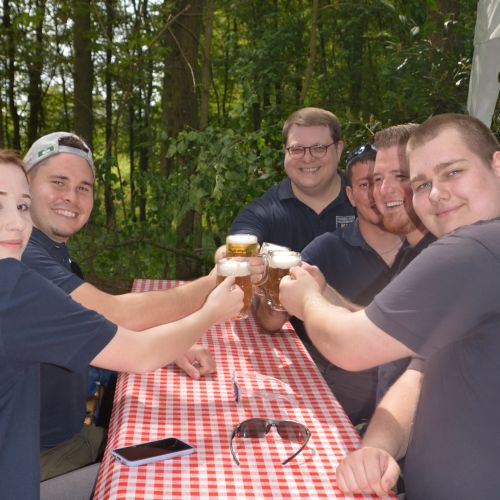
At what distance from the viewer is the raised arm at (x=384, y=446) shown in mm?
1275

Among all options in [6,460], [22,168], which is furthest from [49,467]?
[22,168]

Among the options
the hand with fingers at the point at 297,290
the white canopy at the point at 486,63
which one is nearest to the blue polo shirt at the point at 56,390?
the hand with fingers at the point at 297,290

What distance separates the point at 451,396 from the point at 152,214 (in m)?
4.83

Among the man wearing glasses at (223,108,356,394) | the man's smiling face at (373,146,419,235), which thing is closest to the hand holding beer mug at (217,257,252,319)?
the man's smiling face at (373,146,419,235)

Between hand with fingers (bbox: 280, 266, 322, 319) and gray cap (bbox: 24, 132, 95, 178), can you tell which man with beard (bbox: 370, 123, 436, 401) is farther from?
gray cap (bbox: 24, 132, 95, 178)

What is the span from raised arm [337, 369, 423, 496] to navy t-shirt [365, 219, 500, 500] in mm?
114

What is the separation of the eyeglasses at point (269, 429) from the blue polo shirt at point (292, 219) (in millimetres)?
2026

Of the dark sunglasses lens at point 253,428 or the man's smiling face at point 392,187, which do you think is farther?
the man's smiling face at point 392,187

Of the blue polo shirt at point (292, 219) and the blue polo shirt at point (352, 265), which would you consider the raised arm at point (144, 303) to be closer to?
the blue polo shirt at point (352, 265)

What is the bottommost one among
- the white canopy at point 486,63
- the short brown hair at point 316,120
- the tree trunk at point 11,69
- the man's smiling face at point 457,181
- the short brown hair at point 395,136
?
the man's smiling face at point 457,181

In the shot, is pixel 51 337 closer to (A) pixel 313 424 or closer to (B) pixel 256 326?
(A) pixel 313 424

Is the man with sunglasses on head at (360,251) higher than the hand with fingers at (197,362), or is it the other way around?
the man with sunglasses on head at (360,251)

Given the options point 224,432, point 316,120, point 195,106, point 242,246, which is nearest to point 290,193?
point 316,120

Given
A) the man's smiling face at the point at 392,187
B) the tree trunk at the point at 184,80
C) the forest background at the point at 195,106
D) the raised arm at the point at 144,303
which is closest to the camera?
the raised arm at the point at 144,303
